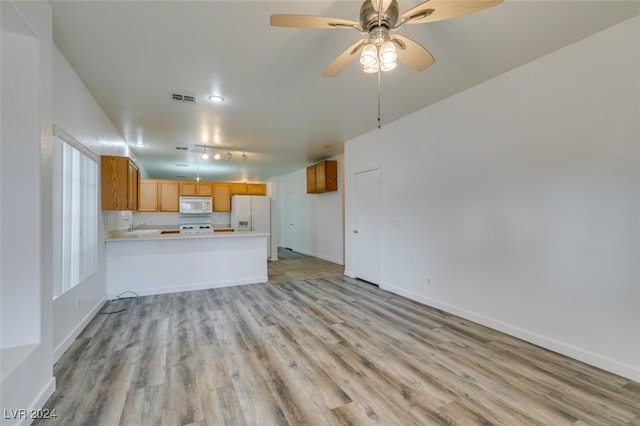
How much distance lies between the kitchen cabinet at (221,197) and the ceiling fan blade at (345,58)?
6.08 meters

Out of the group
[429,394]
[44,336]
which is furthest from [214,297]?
[429,394]

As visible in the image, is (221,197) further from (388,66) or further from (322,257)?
(388,66)

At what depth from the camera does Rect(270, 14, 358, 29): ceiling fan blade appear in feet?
5.01

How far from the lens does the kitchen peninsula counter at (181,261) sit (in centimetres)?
409

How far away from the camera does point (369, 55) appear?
172 centimetres

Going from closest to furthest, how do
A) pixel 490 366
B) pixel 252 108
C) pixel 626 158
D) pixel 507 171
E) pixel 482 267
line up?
1. pixel 626 158
2. pixel 490 366
3. pixel 507 171
4. pixel 482 267
5. pixel 252 108

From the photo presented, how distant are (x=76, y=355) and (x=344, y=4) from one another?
361 centimetres

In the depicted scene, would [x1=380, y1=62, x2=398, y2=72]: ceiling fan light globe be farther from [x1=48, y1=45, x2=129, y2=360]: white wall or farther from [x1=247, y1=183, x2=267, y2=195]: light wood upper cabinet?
[x1=247, y1=183, x2=267, y2=195]: light wood upper cabinet

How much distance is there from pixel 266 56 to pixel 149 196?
5.72m

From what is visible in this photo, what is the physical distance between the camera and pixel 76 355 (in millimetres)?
2414

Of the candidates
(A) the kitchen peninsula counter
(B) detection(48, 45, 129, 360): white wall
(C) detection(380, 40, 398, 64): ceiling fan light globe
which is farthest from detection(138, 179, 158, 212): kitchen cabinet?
(C) detection(380, 40, 398, 64): ceiling fan light globe

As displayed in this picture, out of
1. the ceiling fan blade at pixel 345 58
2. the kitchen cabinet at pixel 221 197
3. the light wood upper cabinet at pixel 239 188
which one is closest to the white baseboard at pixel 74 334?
the ceiling fan blade at pixel 345 58

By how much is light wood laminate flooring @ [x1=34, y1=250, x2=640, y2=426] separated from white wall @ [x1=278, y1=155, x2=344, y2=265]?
3.59 meters

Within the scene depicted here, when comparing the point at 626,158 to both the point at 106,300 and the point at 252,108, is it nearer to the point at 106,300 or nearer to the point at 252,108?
the point at 252,108
